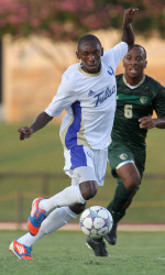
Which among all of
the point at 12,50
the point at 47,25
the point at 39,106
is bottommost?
the point at 39,106

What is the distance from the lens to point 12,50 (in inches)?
1417

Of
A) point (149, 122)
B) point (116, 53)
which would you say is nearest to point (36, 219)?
point (149, 122)

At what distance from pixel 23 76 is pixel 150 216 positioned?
700 inches

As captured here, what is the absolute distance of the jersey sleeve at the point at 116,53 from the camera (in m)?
9.16

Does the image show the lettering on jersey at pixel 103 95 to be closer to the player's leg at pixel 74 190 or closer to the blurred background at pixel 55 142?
the player's leg at pixel 74 190

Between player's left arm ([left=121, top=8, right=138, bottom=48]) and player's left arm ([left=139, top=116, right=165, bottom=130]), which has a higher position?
player's left arm ([left=121, top=8, right=138, bottom=48])

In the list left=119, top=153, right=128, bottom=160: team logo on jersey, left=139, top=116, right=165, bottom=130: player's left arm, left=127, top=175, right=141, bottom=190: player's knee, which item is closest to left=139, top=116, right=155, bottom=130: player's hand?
left=139, top=116, right=165, bottom=130: player's left arm

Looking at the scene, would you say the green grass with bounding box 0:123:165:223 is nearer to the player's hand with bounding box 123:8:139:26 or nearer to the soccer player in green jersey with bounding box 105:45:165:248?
the soccer player in green jersey with bounding box 105:45:165:248

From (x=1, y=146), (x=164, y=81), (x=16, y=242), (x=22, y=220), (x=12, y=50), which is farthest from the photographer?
(x=12, y=50)

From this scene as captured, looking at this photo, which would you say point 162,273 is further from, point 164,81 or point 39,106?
point 39,106

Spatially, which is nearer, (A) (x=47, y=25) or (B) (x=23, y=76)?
(A) (x=47, y=25)

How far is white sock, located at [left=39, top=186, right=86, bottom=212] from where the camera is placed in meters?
8.35

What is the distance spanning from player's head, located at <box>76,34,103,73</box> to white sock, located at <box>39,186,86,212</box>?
4.47 ft

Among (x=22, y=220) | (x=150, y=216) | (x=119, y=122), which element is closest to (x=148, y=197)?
(x=150, y=216)
